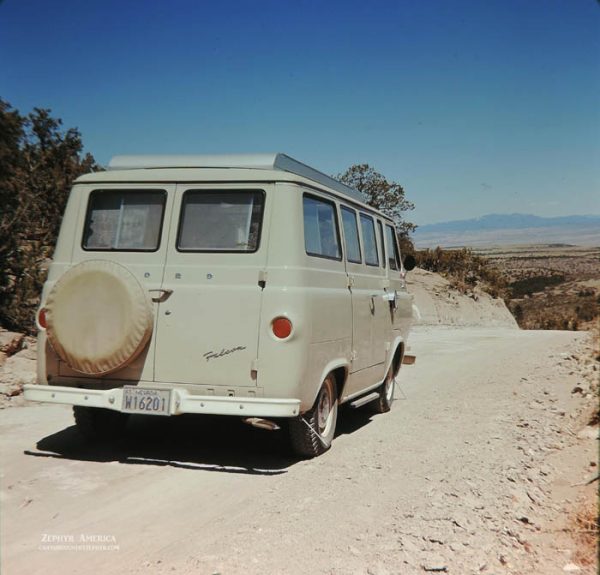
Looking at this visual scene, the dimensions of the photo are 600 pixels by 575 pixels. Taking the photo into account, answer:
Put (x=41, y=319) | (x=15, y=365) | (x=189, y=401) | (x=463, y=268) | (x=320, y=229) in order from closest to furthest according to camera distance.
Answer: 1. (x=189, y=401)
2. (x=41, y=319)
3. (x=320, y=229)
4. (x=15, y=365)
5. (x=463, y=268)

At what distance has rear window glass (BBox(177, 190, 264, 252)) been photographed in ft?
19.5

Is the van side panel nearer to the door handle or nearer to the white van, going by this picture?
the white van

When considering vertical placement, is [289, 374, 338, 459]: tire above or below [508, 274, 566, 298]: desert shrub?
below

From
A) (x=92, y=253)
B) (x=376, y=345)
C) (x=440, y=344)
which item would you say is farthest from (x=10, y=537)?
(x=440, y=344)

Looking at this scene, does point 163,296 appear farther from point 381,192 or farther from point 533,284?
point 533,284

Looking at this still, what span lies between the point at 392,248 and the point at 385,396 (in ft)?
6.30

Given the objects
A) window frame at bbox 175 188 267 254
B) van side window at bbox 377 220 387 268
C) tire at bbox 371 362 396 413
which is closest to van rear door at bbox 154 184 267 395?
window frame at bbox 175 188 267 254

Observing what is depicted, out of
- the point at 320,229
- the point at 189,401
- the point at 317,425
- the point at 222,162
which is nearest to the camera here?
the point at 189,401

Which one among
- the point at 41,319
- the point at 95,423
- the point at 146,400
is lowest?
the point at 95,423

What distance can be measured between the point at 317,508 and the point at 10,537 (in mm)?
1959

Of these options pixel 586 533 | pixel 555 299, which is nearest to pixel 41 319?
pixel 586 533

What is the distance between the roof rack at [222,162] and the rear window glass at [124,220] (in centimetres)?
32

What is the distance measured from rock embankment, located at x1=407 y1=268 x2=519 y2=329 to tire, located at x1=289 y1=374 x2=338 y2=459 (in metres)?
18.7

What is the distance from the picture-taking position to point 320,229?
21.3 feet
